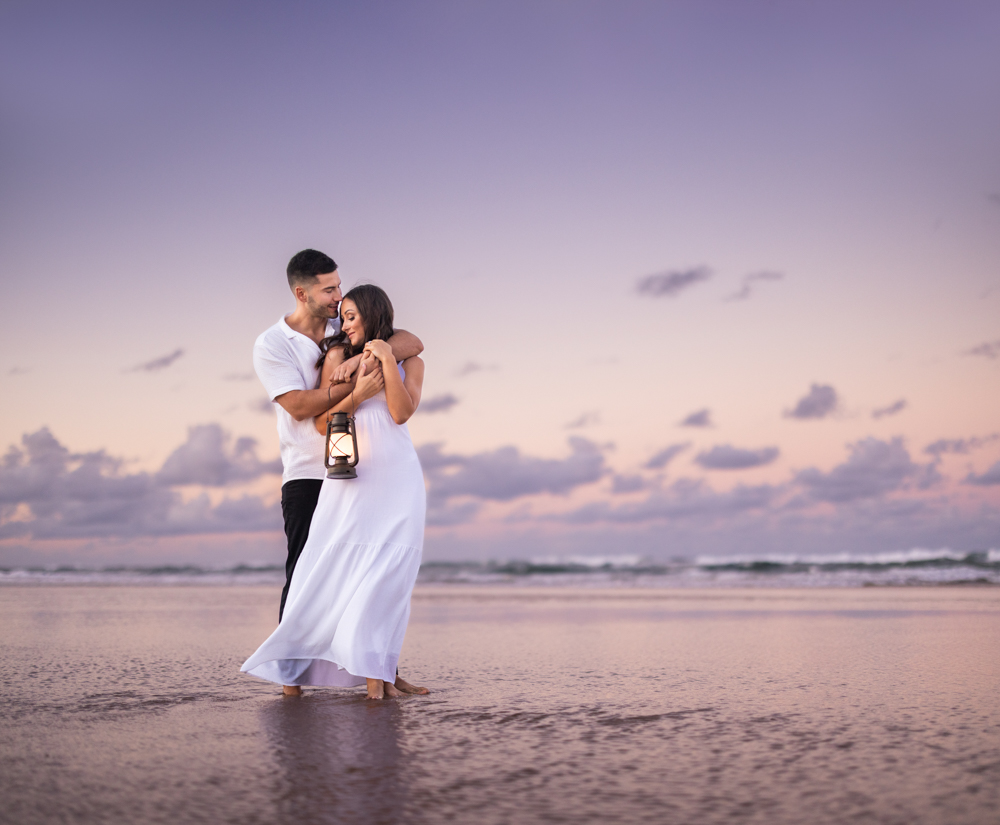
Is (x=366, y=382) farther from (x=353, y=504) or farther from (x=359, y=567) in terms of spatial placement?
(x=359, y=567)

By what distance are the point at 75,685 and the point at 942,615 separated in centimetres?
822

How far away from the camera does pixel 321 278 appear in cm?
419

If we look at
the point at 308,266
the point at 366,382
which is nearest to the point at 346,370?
the point at 366,382

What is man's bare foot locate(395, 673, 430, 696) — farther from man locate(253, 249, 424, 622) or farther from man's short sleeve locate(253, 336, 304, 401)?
man's short sleeve locate(253, 336, 304, 401)

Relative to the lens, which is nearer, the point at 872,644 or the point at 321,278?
the point at 321,278

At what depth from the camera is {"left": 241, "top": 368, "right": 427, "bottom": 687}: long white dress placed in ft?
12.7

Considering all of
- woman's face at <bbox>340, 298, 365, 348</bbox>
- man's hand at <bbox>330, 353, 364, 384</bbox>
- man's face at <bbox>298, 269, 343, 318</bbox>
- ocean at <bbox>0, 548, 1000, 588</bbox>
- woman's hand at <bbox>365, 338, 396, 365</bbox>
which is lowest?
ocean at <bbox>0, 548, 1000, 588</bbox>

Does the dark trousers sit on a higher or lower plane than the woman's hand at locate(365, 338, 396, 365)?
lower

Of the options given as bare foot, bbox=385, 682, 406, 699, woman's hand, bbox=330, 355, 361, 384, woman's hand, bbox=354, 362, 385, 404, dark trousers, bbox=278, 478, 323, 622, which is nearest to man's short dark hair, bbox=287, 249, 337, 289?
Result: woman's hand, bbox=330, 355, 361, 384

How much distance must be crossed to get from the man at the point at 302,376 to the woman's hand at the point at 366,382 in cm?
9

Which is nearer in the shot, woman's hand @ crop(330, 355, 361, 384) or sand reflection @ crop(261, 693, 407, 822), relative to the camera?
sand reflection @ crop(261, 693, 407, 822)

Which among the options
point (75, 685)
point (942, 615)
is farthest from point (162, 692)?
point (942, 615)

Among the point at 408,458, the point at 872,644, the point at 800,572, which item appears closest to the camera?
the point at 408,458

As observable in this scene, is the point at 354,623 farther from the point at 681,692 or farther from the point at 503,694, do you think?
the point at 681,692
